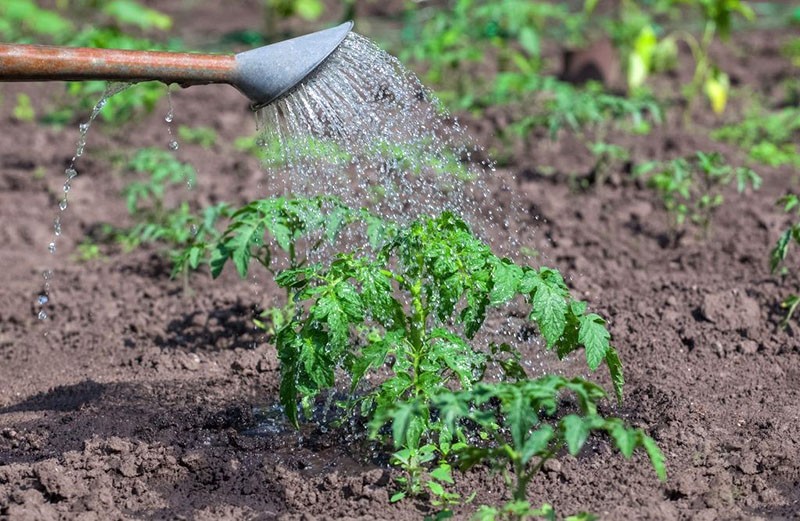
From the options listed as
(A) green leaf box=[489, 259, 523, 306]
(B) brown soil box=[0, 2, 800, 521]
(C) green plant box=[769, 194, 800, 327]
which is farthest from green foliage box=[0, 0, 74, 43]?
(A) green leaf box=[489, 259, 523, 306]

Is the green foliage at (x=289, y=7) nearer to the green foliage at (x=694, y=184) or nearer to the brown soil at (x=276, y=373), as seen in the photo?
the brown soil at (x=276, y=373)

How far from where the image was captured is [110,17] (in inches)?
413

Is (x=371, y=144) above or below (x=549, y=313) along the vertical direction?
above

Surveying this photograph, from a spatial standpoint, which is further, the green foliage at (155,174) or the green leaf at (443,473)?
the green foliage at (155,174)

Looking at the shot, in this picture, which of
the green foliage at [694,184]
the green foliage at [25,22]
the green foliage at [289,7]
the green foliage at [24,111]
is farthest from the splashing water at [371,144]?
the green foliage at [25,22]

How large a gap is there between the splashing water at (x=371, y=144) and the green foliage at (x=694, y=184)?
872mm

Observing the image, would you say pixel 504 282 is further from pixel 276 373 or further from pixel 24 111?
pixel 24 111

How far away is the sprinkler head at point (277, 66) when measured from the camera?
3.37 m

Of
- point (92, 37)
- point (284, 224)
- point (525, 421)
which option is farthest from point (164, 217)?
point (525, 421)

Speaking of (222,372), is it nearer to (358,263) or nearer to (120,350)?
(120,350)

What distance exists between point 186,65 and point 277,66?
0.86ft

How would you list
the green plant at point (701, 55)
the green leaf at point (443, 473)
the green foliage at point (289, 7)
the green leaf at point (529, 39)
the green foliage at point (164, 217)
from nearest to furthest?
the green leaf at point (443, 473)
the green foliage at point (164, 217)
the green plant at point (701, 55)
the green leaf at point (529, 39)
the green foliage at point (289, 7)

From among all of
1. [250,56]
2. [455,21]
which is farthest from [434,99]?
[455,21]

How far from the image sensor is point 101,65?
3.21 metres
